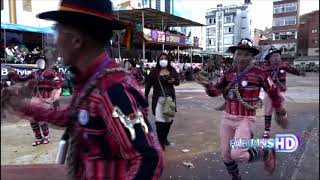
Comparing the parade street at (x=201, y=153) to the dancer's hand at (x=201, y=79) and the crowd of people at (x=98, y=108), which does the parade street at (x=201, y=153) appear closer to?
the dancer's hand at (x=201, y=79)

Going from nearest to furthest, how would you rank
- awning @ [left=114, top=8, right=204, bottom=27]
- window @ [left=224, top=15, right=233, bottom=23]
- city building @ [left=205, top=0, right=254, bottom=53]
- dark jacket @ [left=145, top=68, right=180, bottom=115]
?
city building @ [left=205, top=0, right=254, bottom=53], window @ [left=224, top=15, right=233, bottom=23], dark jacket @ [left=145, top=68, right=180, bottom=115], awning @ [left=114, top=8, right=204, bottom=27]

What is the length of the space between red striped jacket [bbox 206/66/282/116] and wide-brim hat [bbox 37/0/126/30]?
379cm

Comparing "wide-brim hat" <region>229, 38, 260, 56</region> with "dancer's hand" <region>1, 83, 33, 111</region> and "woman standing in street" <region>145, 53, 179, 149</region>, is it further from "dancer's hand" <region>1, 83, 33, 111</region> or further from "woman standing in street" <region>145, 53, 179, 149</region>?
"dancer's hand" <region>1, 83, 33, 111</region>

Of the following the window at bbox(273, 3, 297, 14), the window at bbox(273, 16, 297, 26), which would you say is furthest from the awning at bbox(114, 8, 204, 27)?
the window at bbox(273, 3, 297, 14)

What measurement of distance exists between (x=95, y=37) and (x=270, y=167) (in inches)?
173

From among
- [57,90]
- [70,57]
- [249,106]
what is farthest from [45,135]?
[70,57]

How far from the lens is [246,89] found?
222 inches

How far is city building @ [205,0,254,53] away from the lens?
191 inches

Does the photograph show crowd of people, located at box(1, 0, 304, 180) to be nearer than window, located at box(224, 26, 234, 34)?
Yes

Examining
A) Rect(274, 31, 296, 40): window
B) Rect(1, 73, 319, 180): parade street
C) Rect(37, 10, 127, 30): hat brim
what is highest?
Rect(37, 10, 127, 30): hat brim

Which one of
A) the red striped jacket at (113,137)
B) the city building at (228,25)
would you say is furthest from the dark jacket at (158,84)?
the red striped jacket at (113,137)

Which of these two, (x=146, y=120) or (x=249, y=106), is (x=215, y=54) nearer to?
(x=249, y=106)

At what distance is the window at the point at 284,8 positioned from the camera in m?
2.95

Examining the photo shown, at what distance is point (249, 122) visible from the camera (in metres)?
5.55
